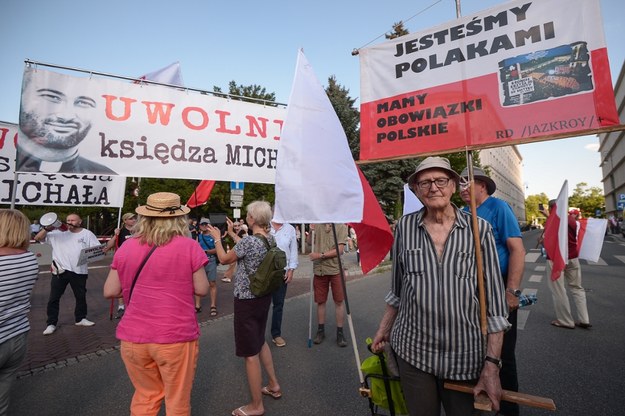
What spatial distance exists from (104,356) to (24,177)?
8.72ft

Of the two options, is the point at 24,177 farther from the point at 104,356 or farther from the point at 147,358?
the point at 147,358

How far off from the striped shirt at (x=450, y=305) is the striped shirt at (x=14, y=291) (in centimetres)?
262

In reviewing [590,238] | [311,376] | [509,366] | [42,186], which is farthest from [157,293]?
[590,238]

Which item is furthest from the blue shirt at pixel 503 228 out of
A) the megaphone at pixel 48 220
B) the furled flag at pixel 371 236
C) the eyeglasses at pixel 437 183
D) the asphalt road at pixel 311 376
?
the megaphone at pixel 48 220

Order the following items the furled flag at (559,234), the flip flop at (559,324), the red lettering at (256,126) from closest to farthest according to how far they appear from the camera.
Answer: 1. the red lettering at (256,126)
2. the furled flag at (559,234)
3. the flip flop at (559,324)

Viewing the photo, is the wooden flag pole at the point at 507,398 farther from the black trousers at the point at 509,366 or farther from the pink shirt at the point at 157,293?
the pink shirt at the point at 157,293

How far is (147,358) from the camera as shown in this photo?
7.39ft

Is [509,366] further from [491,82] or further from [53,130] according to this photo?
[53,130]

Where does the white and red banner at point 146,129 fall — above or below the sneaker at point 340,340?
above

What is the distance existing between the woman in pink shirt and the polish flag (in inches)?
29.6

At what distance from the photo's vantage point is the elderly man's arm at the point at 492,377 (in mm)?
1670

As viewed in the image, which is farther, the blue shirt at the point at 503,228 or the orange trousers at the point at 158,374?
the blue shirt at the point at 503,228

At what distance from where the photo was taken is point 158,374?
235 centimetres

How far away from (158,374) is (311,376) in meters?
2.05
